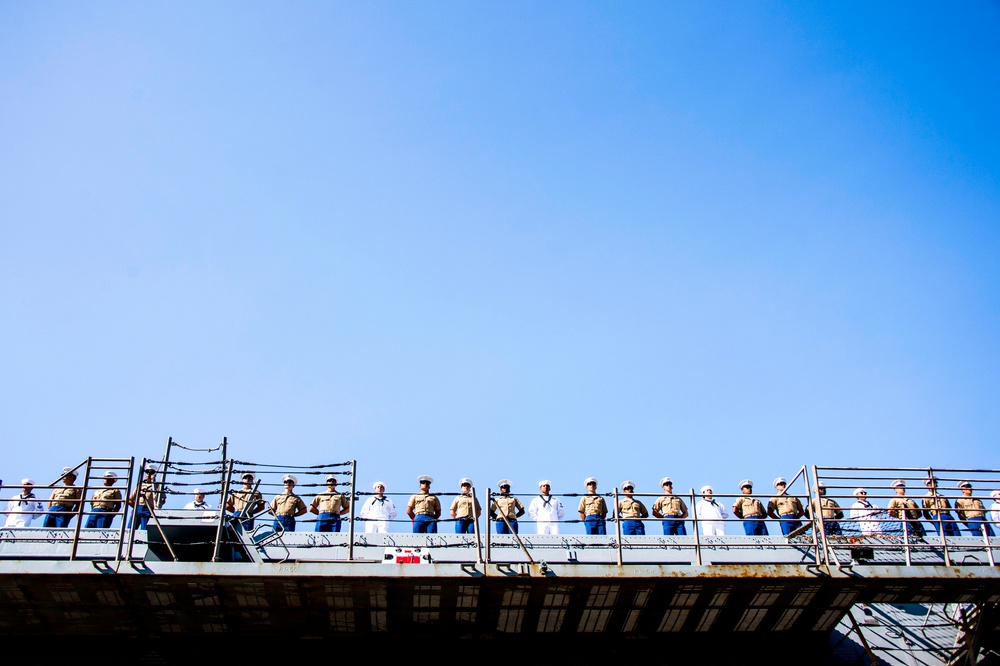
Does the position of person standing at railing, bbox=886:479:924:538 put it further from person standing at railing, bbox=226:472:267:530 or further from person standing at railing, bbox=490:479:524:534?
person standing at railing, bbox=226:472:267:530

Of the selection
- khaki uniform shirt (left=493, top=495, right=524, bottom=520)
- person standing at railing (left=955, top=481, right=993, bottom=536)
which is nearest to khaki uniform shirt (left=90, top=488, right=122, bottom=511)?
khaki uniform shirt (left=493, top=495, right=524, bottom=520)

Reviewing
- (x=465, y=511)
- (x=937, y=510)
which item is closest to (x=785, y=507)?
(x=937, y=510)

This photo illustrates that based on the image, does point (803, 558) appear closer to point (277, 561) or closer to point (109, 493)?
point (277, 561)

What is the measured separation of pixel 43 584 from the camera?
427 inches

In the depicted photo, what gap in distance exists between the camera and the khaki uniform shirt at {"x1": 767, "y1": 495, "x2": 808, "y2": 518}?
14.5m

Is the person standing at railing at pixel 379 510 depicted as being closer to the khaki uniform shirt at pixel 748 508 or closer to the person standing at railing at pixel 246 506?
the person standing at railing at pixel 246 506

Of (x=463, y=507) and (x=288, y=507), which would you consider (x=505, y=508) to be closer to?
(x=463, y=507)

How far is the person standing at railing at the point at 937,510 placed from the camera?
12.6 meters

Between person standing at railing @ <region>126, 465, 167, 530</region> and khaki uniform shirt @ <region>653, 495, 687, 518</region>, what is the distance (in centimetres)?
763

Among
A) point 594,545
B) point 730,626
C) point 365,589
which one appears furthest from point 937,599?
point 365,589

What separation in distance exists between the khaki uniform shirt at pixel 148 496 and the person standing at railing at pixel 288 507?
1.78 m

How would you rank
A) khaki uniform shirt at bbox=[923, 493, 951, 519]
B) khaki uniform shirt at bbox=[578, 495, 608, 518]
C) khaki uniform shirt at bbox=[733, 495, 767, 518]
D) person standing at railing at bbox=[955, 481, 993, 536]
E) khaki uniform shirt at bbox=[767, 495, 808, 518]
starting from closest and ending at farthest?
khaki uniform shirt at bbox=[923, 493, 951, 519], khaki uniform shirt at bbox=[578, 495, 608, 518], person standing at railing at bbox=[955, 481, 993, 536], khaki uniform shirt at bbox=[733, 495, 767, 518], khaki uniform shirt at bbox=[767, 495, 808, 518]

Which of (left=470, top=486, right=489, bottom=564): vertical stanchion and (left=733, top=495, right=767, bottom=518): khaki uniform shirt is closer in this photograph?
(left=470, top=486, right=489, bottom=564): vertical stanchion

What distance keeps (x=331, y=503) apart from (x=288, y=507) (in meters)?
0.75
